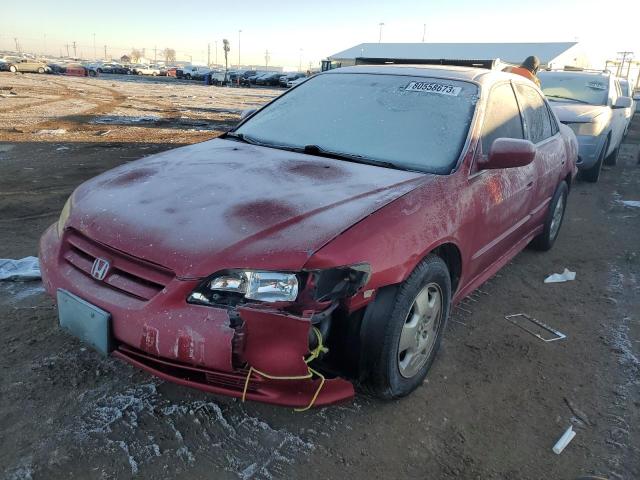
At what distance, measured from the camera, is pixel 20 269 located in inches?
141

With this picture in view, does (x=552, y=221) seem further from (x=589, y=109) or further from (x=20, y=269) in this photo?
(x=20, y=269)

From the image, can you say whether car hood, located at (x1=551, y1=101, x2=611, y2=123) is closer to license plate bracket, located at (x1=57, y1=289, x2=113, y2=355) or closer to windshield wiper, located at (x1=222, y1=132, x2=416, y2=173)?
windshield wiper, located at (x1=222, y1=132, x2=416, y2=173)

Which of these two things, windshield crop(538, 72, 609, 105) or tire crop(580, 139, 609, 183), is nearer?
tire crop(580, 139, 609, 183)

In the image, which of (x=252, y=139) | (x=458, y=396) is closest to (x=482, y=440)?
(x=458, y=396)

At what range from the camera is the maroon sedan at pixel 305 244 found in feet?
6.09

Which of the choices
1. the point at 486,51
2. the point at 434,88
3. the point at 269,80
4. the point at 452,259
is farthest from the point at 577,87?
the point at 269,80

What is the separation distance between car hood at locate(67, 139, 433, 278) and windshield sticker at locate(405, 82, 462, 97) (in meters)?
0.80

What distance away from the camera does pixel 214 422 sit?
2260mm

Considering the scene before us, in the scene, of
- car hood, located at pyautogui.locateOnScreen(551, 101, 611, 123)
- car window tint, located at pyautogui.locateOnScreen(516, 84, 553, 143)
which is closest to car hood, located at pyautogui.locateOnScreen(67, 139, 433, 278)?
car window tint, located at pyautogui.locateOnScreen(516, 84, 553, 143)

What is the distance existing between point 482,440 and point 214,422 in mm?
1243

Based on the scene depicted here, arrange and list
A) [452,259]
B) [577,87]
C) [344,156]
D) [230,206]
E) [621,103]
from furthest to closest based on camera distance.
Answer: [577,87] → [621,103] → [344,156] → [452,259] → [230,206]

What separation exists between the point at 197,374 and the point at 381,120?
187 cm

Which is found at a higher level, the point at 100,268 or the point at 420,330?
the point at 100,268

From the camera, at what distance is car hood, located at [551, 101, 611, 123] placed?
7.20 metres
